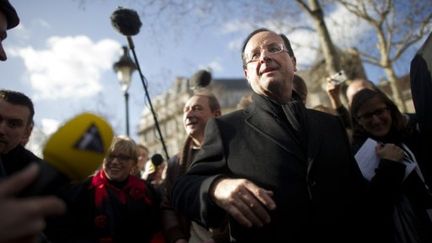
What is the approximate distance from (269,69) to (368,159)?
1.00 meters

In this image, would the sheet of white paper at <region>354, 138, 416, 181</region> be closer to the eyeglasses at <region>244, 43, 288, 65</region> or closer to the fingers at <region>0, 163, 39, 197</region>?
the eyeglasses at <region>244, 43, 288, 65</region>

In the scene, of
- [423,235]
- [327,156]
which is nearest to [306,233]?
[327,156]

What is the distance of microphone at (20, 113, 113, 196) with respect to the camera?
122cm

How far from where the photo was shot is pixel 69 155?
1238 mm

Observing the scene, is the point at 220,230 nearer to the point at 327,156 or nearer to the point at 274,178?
the point at 274,178

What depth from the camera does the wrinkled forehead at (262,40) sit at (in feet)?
6.91

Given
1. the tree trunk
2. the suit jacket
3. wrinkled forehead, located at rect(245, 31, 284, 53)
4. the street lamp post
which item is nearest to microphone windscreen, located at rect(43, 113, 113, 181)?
the suit jacket

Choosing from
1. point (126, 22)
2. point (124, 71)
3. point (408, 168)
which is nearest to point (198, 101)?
point (126, 22)

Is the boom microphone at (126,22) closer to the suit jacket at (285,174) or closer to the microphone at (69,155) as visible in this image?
the suit jacket at (285,174)

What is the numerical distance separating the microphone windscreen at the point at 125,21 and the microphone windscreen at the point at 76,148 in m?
2.70

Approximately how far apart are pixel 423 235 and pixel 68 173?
2172mm

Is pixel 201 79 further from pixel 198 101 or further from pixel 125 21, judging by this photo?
pixel 125 21

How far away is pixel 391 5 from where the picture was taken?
Answer: 10.7 metres

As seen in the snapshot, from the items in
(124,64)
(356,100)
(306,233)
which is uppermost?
(124,64)
